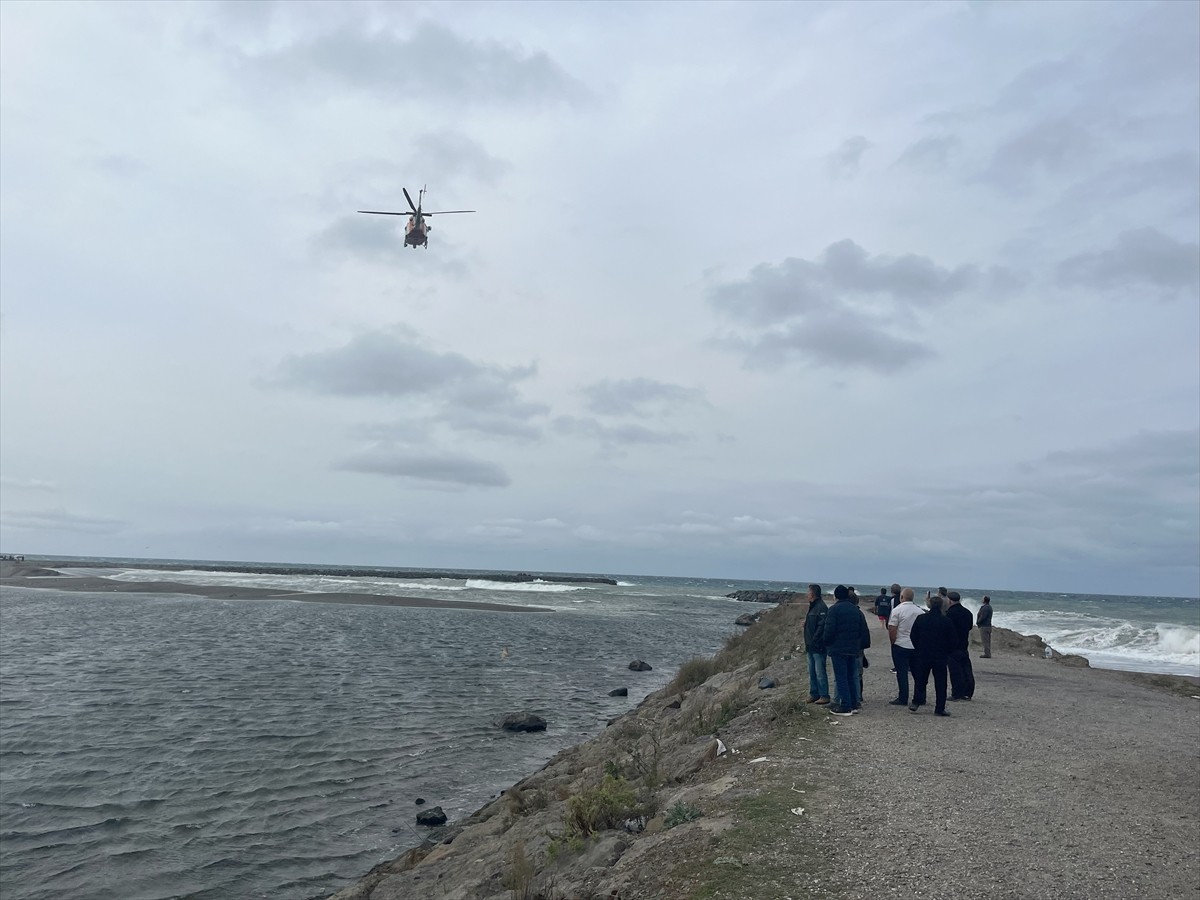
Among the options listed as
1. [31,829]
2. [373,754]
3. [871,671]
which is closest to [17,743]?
[31,829]

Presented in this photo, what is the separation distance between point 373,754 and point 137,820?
503 centimetres

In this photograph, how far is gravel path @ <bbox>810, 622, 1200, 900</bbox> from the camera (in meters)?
5.89

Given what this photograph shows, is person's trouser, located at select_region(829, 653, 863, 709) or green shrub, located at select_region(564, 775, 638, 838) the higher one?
person's trouser, located at select_region(829, 653, 863, 709)

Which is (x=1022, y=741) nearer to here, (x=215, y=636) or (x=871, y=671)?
(x=871, y=671)

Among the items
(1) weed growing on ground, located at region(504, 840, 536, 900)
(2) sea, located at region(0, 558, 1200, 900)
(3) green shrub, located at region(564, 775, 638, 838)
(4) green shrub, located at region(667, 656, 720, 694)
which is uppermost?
(3) green shrub, located at region(564, 775, 638, 838)

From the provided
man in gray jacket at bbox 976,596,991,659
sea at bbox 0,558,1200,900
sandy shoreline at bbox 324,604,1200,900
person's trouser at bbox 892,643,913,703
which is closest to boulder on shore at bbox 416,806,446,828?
sea at bbox 0,558,1200,900

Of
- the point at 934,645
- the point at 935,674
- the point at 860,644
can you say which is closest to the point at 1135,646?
the point at 935,674

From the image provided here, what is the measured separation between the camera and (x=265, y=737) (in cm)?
1847

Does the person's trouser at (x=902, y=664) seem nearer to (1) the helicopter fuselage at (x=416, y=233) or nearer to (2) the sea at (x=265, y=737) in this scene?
(2) the sea at (x=265, y=737)

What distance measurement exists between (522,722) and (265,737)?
6.35 meters

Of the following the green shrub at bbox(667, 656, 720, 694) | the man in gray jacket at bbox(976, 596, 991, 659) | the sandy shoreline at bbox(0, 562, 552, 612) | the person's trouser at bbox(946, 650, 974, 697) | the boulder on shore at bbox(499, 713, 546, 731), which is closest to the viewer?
the person's trouser at bbox(946, 650, 974, 697)

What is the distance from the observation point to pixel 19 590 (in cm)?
7769

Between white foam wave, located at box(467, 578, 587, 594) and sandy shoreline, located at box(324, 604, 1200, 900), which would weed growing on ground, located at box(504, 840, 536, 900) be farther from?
white foam wave, located at box(467, 578, 587, 594)

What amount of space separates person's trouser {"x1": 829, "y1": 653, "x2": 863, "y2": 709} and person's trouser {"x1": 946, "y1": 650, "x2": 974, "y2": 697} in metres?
3.03
